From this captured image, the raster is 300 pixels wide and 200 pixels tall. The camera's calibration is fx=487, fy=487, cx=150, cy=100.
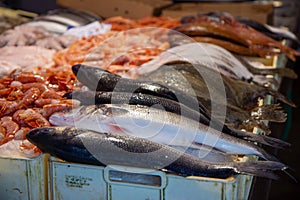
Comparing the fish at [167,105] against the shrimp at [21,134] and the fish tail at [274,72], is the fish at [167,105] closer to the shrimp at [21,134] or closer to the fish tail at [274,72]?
the shrimp at [21,134]

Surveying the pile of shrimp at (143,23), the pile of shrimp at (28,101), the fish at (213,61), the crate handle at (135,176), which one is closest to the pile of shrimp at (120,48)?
the pile of shrimp at (143,23)

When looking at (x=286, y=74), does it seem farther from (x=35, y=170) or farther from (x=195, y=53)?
(x=35, y=170)

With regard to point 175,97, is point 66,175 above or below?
below

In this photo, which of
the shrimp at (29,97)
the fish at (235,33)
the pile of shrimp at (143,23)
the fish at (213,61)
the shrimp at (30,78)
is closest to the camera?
the shrimp at (29,97)

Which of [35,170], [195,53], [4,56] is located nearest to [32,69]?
[4,56]

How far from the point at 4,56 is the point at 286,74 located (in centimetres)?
256

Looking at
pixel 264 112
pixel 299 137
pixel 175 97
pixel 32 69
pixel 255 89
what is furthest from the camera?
pixel 299 137

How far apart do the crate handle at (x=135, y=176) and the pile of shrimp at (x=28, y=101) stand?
17.5 inches

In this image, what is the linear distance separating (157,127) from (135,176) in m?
0.29

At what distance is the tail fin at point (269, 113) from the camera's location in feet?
10.3

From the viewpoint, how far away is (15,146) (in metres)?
2.72

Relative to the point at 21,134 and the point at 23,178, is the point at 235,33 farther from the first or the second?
the point at 23,178

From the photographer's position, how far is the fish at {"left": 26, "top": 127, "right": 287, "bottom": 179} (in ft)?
8.03

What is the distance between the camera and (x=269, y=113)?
3.22m
